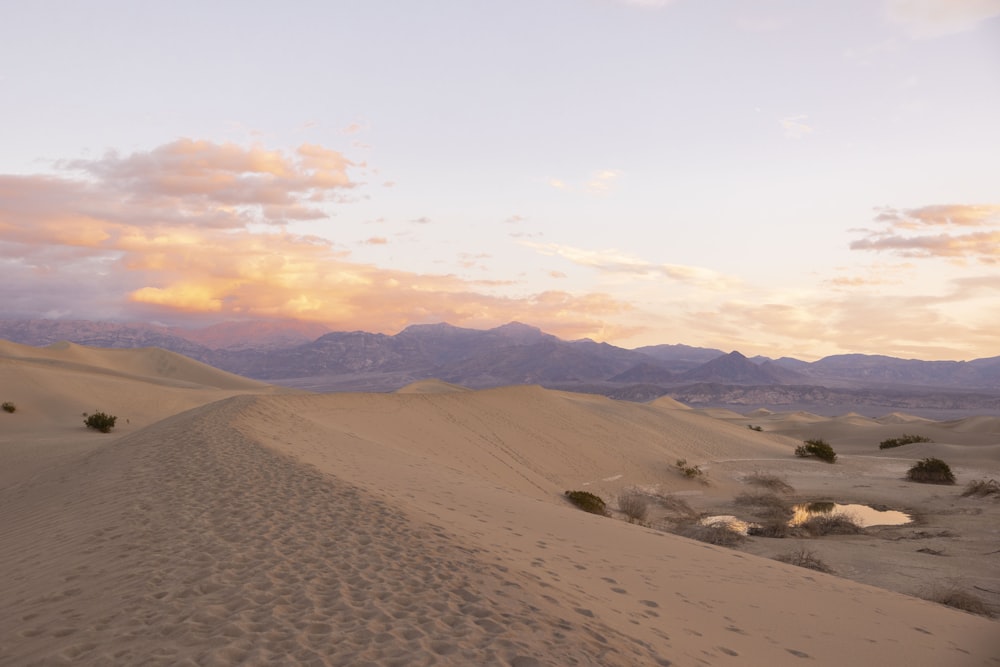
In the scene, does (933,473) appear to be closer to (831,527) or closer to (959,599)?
(831,527)

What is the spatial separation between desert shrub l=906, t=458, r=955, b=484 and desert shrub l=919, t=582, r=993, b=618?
17737mm

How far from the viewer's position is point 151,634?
5141 millimetres

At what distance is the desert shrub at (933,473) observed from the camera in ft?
83.8

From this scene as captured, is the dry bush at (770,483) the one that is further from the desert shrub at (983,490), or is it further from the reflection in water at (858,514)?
the desert shrub at (983,490)

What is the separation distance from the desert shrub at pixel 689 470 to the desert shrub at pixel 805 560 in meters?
12.2

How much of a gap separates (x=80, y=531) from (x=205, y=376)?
238 ft

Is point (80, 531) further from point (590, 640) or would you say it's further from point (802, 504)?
point (802, 504)

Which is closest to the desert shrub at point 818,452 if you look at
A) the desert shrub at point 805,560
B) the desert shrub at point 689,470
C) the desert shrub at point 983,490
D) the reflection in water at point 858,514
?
the desert shrub at point 689,470

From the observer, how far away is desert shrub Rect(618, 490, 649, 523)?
1845 centimetres

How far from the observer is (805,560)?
41.4 feet

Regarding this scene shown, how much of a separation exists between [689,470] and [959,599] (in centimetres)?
1571

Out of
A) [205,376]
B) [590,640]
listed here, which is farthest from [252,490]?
[205,376]

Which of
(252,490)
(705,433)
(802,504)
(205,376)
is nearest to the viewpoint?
(252,490)

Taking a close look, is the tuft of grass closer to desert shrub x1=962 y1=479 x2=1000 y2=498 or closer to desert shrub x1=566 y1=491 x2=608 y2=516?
desert shrub x1=566 y1=491 x2=608 y2=516
